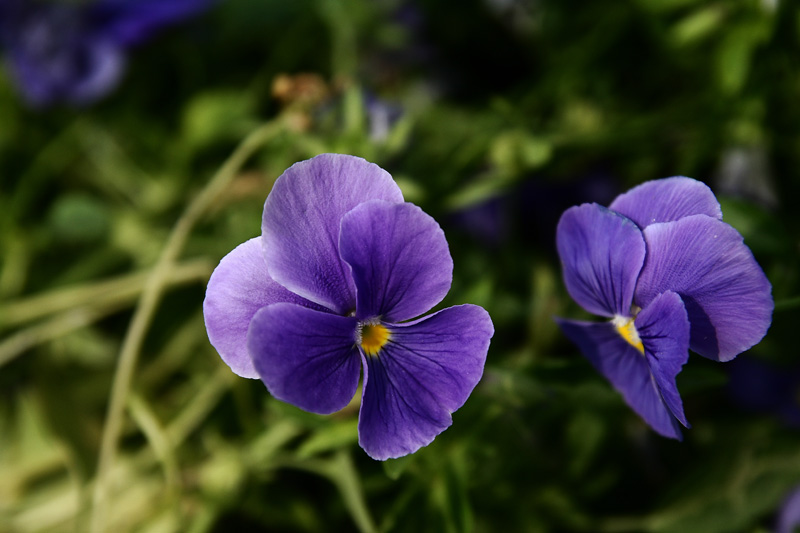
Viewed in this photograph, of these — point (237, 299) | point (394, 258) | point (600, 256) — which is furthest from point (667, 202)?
point (237, 299)

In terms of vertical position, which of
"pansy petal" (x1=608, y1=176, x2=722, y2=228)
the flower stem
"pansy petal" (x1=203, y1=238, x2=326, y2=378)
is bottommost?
the flower stem

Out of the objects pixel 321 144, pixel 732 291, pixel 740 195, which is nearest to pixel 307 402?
pixel 732 291

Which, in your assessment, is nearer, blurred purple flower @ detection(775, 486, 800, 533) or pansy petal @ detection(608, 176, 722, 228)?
pansy petal @ detection(608, 176, 722, 228)

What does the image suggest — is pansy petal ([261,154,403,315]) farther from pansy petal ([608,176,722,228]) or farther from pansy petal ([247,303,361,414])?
pansy petal ([608,176,722,228])

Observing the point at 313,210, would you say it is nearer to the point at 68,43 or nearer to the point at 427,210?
the point at 427,210

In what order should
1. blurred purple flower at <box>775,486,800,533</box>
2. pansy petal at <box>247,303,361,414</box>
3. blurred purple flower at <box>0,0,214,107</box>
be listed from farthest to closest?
blurred purple flower at <box>0,0,214,107</box>
blurred purple flower at <box>775,486,800,533</box>
pansy petal at <box>247,303,361,414</box>

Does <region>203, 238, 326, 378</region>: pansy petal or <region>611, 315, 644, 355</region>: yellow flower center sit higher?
<region>203, 238, 326, 378</region>: pansy petal

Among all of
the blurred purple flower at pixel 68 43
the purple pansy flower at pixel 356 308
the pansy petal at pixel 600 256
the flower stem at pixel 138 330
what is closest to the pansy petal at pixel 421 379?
the purple pansy flower at pixel 356 308

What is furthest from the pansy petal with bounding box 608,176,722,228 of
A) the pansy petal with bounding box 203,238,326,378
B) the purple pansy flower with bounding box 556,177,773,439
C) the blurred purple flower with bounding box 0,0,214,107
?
the blurred purple flower with bounding box 0,0,214,107
